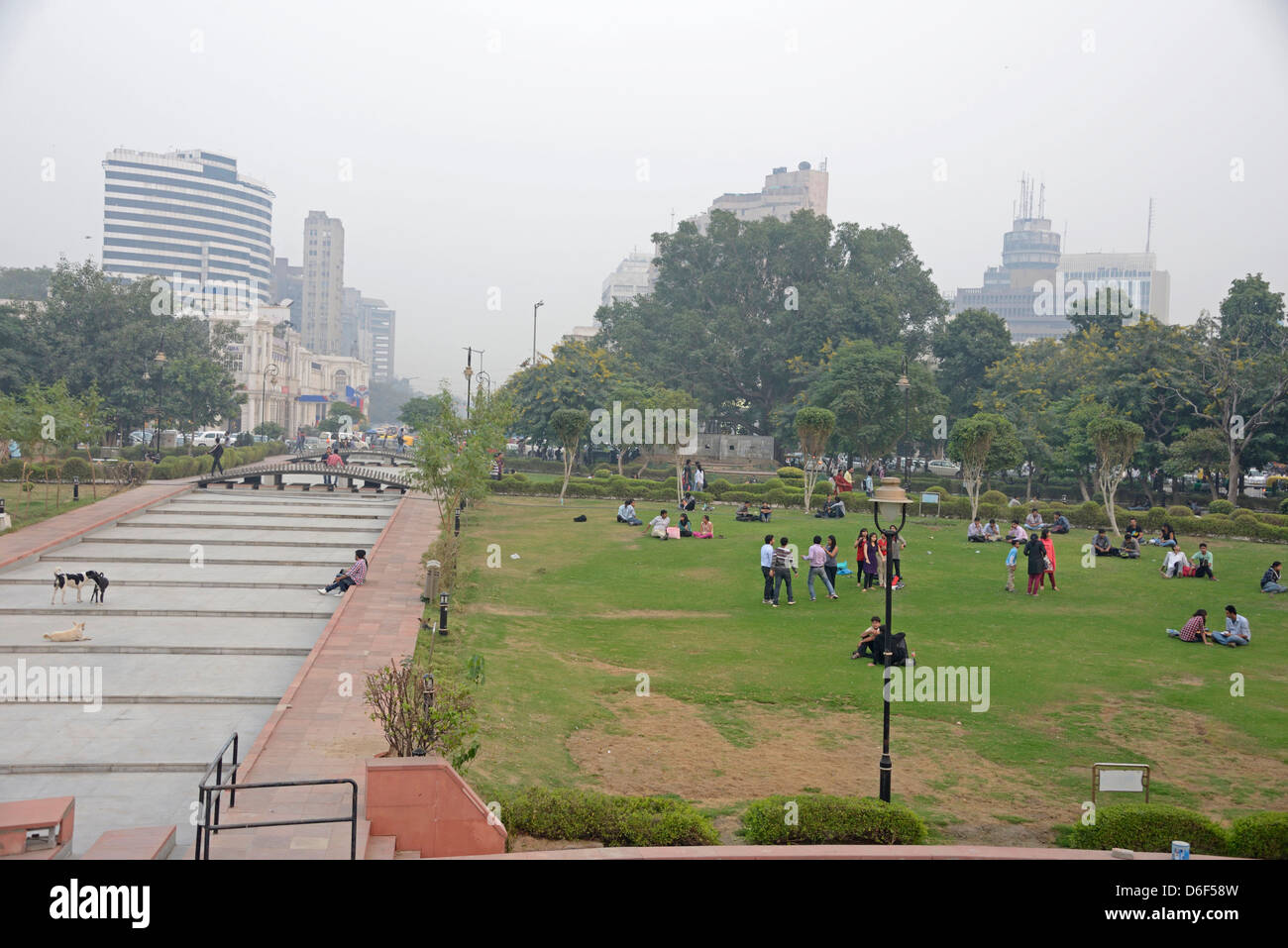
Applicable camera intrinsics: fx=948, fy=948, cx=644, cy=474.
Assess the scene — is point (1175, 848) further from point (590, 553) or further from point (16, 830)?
point (590, 553)

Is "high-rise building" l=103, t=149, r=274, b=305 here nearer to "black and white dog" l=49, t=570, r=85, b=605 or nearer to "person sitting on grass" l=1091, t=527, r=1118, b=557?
"black and white dog" l=49, t=570, r=85, b=605

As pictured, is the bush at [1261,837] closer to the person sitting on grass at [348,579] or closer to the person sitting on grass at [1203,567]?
the person sitting on grass at [1203,567]

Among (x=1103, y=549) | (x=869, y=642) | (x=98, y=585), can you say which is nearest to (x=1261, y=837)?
(x=869, y=642)

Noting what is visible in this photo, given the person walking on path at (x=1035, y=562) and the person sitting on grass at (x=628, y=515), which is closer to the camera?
the person walking on path at (x=1035, y=562)

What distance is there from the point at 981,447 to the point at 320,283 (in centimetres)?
17530

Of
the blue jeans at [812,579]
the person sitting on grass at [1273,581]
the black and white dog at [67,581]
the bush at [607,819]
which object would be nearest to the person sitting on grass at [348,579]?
the black and white dog at [67,581]

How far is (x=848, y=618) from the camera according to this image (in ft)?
58.7

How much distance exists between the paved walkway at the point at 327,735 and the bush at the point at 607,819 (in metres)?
1.47

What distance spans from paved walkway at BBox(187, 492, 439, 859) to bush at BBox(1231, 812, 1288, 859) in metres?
7.58

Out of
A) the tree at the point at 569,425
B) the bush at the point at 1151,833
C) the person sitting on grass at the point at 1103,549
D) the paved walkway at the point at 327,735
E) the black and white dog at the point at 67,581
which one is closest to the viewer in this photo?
the paved walkway at the point at 327,735

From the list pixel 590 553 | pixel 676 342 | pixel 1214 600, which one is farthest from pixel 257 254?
pixel 1214 600

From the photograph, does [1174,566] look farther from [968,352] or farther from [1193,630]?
[968,352]

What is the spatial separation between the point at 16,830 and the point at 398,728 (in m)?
3.00

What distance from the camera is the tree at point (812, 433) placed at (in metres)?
32.6
